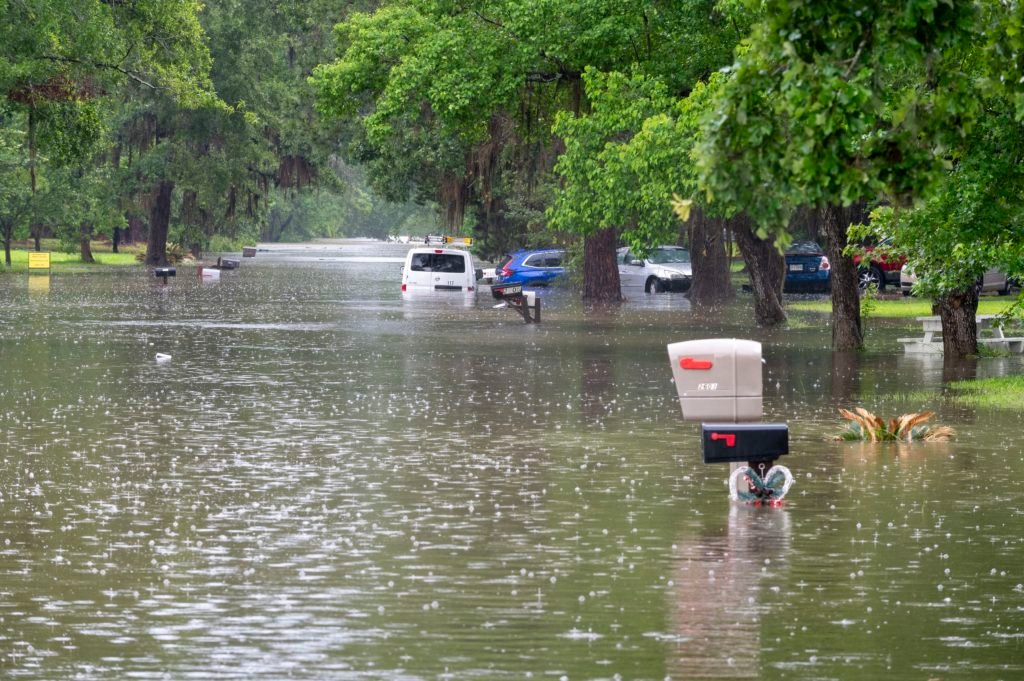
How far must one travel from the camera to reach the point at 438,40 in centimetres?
3766

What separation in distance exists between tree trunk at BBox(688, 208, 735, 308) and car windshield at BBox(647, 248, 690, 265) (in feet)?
25.8

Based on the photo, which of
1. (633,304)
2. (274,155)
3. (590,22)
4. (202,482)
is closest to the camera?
(202,482)

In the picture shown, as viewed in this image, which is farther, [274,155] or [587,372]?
[274,155]

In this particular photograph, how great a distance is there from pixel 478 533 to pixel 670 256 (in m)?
51.4

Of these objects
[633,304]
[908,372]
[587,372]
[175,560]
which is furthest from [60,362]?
[633,304]

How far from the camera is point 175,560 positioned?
1114 centimetres

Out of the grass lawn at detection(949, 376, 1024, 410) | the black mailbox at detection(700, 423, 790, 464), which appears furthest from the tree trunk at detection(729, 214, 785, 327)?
the black mailbox at detection(700, 423, 790, 464)

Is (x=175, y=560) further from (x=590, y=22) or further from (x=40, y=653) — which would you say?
(x=590, y=22)

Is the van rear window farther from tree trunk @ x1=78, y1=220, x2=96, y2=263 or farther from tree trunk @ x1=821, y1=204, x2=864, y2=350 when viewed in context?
tree trunk @ x1=78, y1=220, x2=96, y2=263

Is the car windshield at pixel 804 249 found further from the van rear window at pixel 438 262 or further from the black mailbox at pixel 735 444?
the black mailbox at pixel 735 444

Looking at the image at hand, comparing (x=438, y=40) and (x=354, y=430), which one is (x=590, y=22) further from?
(x=354, y=430)

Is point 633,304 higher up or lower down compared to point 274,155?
lower down

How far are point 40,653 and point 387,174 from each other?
54043 mm

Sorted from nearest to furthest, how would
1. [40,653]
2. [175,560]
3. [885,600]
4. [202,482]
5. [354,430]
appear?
[40,653], [885,600], [175,560], [202,482], [354,430]
